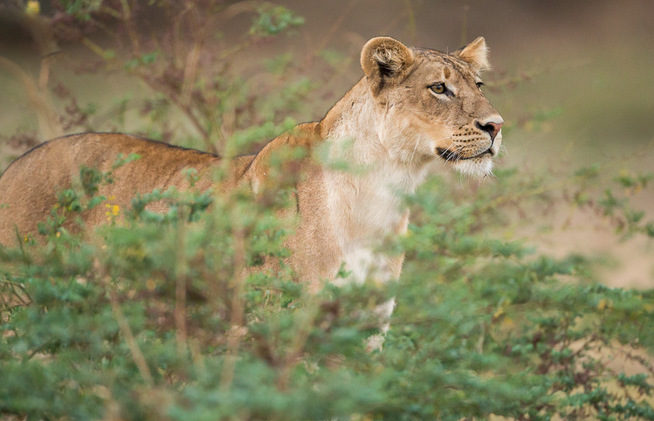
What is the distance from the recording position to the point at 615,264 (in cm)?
293

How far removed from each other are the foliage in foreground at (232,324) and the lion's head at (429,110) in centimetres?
80

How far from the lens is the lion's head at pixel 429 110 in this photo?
13.3 feet

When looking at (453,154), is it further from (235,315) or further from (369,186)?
(235,315)

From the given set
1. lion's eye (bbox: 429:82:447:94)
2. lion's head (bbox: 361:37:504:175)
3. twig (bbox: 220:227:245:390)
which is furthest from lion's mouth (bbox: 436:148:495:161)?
twig (bbox: 220:227:245:390)

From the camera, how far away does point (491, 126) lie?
4.08 metres

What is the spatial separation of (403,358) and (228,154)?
0.89 metres

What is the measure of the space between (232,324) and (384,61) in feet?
6.29

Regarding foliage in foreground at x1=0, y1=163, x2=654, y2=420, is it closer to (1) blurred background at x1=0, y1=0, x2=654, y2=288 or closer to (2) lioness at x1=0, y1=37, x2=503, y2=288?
(1) blurred background at x1=0, y1=0, x2=654, y2=288

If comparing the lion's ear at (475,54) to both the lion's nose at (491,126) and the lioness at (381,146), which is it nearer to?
the lioness at (381,146)

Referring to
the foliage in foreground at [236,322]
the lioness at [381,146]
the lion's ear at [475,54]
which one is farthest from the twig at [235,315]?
the lion's ear at [475,54]

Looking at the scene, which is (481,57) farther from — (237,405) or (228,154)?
(237,405)

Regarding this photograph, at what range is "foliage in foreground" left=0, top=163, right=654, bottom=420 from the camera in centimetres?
239

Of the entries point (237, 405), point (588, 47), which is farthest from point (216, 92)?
point (588, 47)

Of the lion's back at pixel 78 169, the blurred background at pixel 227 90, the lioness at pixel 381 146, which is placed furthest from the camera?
the blurred background at pixel 227 90
